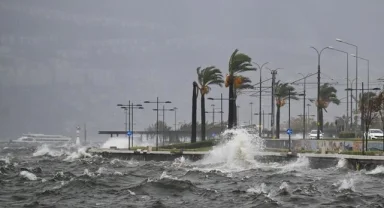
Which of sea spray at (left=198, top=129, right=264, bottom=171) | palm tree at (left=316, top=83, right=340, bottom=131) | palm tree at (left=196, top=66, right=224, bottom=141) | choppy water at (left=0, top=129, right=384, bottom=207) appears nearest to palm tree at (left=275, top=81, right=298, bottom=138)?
palm tree at (left=316, top=83, right=340, bottom=131)

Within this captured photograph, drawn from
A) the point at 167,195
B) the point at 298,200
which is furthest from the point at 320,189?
the point at 167,195

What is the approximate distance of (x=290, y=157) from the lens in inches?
2813

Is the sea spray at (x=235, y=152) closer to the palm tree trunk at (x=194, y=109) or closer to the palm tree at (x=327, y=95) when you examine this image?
the palm tree trunk at (x=194, y=109)

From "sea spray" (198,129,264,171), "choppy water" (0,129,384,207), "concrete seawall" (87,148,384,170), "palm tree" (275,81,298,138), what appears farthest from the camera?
"palm tree" (275,81,298,138)

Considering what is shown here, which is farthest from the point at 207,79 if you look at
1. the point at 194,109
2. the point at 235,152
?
the point at 235,152

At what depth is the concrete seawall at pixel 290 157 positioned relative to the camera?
63.0m

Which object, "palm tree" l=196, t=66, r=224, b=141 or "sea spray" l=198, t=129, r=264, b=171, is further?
"palm tree" l=196, t=66, r=224, b=141

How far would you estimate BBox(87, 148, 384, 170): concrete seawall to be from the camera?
62969 mm

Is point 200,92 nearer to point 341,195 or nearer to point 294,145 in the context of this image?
point 294,145

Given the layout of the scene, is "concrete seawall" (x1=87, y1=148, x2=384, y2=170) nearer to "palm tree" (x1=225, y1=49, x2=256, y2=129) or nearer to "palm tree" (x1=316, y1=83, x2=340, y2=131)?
"palm tree" (x1=225, y1=49, x2=256, y2=129)

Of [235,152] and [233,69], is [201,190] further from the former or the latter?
[233,69]

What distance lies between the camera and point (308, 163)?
6806 centimetres

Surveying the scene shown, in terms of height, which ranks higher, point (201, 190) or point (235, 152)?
point (235, 152)

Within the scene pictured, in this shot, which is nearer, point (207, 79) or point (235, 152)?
point (235, 152)
